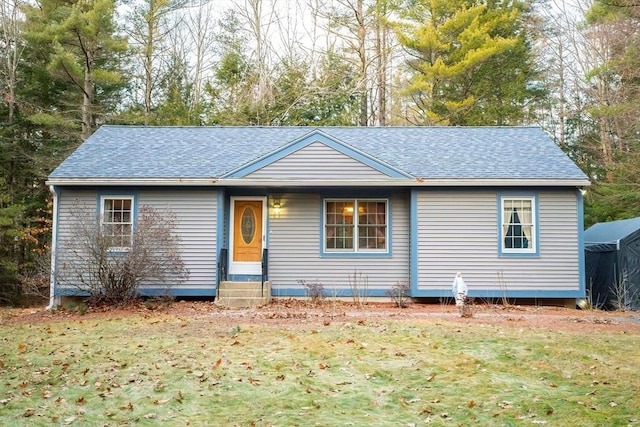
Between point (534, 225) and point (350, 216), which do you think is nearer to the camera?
point (534, 225)

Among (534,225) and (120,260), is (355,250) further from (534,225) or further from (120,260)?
(120,260)

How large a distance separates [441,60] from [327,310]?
17.2 meters

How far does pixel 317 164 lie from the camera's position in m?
14.5

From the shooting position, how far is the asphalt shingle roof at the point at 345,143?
14.6m

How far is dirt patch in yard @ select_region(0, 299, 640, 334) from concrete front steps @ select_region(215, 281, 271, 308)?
0.28m

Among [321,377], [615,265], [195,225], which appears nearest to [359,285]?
[195,225]

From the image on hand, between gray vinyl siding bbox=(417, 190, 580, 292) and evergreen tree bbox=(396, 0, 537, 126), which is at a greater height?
evergreen tree bbox=(396, 0, 537, 126)

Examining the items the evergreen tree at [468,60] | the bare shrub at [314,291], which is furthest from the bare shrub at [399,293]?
the evergreen tree at [468,60]

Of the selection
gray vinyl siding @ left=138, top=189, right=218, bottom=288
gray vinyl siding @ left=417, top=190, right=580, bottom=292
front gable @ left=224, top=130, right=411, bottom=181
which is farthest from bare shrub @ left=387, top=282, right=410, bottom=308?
gray vinyl siding @ left=138, top=189, right=218, bottom=288

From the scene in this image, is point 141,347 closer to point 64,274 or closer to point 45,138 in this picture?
point 64,274

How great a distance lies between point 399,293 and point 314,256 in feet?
7.54

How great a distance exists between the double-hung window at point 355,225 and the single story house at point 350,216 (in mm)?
26

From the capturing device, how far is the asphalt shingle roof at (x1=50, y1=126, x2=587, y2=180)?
14.6m

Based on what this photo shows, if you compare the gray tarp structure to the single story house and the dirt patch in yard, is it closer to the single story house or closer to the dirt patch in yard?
the single story house
